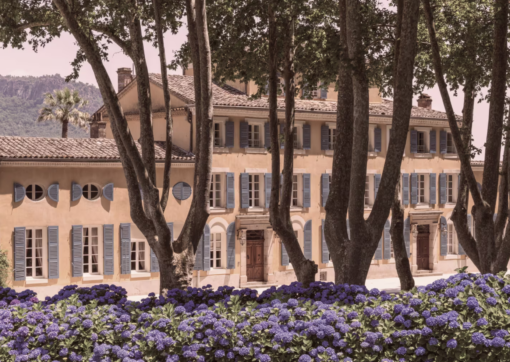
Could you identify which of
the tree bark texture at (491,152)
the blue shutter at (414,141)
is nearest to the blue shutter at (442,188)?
the blue shutter at (414,141)

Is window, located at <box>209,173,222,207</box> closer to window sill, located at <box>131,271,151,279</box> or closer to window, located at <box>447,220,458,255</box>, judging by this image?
window sill, located at <box>131,271,151,279</box>

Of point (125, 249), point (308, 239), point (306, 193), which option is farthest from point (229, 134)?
point (125, 249)

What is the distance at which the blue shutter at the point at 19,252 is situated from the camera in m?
26.2

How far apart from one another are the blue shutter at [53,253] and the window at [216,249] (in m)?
7.03

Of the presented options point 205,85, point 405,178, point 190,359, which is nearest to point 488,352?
point 190,359

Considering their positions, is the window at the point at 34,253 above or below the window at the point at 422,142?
below

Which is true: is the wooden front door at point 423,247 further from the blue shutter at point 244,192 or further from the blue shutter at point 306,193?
the blue shutter at point 244,192

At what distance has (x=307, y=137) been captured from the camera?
113 ft

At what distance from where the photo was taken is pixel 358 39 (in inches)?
432

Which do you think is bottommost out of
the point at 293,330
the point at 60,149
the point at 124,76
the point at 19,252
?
the point at 19,252

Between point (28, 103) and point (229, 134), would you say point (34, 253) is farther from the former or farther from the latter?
point (28, 103)

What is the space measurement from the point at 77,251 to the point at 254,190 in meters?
8.73

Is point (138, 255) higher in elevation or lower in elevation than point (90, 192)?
lower

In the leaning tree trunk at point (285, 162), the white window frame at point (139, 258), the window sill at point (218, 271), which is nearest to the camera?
the leaning tree trunk at point (285, 162)
